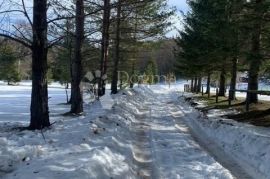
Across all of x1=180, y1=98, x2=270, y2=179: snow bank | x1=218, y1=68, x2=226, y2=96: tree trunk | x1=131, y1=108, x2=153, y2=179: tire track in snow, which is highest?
x1=218, y1=68, x2=226, y2=96: tree trunk

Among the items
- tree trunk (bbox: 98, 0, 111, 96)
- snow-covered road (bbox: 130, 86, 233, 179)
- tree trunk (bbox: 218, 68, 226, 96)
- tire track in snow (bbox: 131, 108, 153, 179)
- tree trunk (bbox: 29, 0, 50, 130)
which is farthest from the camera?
tree trunk (bbox: 218, 68, 226, 96)

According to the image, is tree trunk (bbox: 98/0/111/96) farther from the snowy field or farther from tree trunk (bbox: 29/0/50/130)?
tree trunk (bbox: 29/0/50/130)

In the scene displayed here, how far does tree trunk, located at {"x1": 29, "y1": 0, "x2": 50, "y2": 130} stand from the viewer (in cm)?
1184

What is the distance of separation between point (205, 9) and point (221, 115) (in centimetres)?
977

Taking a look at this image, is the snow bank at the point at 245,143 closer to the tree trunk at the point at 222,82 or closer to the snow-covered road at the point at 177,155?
the snow-covered road at the point at 177,155

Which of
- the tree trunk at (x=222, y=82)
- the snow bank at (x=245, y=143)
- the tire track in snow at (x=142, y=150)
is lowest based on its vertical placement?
the tire track in snow at (x=142, y=150)

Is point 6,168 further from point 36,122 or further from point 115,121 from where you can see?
point 115,121

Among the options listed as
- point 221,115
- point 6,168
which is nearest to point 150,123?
point 221,115

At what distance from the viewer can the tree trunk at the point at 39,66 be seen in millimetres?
11844

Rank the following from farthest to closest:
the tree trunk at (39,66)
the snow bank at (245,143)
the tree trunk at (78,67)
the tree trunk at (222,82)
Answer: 1. the tree trunk at (222,82)
2. the tree trunk at (78,67)
3. the tree trunk at (39,66)
4. the snow bank at (245,143)

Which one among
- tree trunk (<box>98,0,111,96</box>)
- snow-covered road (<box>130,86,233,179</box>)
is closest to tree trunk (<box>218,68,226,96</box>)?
tree trunk (<box>98,0,111,96</box>)

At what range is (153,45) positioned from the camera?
3947 cm

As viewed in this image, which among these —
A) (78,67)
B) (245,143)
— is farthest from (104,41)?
(245,143)

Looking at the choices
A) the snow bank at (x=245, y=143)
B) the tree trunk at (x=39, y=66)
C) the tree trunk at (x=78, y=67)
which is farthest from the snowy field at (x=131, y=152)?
the tree trunk at (x=78, y=67)
